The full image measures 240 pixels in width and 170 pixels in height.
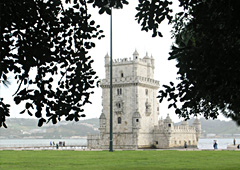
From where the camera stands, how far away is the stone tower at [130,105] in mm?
74312

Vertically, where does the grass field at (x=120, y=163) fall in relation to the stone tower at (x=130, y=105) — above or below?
below

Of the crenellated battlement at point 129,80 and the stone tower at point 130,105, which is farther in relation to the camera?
the crenellated battlement at point 129,80

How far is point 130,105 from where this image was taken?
75000 millimetres

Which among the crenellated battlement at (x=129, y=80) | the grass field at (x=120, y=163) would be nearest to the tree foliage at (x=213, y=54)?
the grass field at (x=120, y=163)

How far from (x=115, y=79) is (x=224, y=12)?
6520cm

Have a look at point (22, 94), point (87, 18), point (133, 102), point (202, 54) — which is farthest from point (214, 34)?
point (133, 102)

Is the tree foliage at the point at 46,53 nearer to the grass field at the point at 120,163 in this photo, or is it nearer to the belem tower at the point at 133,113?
the grass field at the point at 120,163

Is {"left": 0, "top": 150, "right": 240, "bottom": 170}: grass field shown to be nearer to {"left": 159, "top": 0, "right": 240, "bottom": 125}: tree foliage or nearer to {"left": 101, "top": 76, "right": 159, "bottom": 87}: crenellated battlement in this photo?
{"left": 159, "top": 0, "right": 240, "bottom": 125}: tree foliage

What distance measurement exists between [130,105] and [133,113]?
149 cm

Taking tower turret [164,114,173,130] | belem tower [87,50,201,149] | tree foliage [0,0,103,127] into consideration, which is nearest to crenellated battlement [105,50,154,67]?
belem tower [87,50,201,149]

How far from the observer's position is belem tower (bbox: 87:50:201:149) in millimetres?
74500

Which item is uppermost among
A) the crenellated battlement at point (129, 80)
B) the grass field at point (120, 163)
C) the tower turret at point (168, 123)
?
the crenellated battlement at point (129, 80)

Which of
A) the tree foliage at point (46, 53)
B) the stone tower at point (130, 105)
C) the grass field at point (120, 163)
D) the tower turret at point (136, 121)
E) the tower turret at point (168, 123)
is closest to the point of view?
the tree foliage at point (46, 53)

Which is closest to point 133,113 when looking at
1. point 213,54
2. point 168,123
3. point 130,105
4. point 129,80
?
point 130,105
